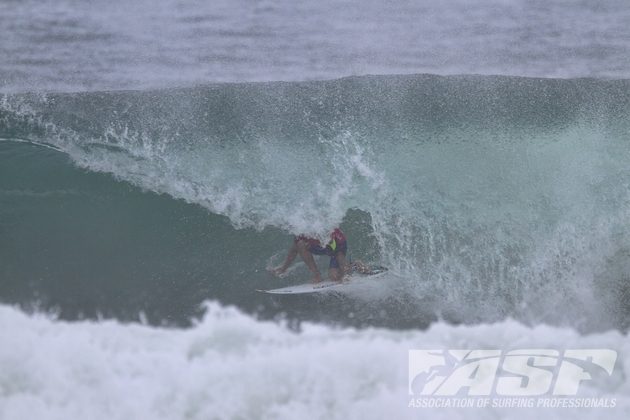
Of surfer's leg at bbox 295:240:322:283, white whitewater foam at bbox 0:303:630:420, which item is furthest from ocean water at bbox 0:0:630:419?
surfer's leg at bbox 295:240:322:283

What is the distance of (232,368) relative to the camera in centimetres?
758

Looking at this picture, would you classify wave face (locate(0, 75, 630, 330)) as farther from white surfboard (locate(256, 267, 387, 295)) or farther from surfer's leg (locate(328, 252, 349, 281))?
surfer's leg (locate(328, 252, 349, 281))

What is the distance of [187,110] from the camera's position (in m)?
10.3

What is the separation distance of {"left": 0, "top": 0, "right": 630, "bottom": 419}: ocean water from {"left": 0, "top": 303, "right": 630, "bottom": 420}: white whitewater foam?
2 cm

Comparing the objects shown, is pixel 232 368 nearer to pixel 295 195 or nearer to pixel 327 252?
pixel 327 252

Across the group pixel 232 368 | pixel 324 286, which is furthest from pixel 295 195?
pixel 232 368

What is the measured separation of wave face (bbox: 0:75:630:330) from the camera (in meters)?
8.47

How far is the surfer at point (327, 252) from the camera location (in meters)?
8.26

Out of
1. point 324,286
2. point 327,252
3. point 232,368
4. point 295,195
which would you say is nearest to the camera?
point 232,368

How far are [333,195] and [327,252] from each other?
120cm

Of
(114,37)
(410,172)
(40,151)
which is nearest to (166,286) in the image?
(40,151)

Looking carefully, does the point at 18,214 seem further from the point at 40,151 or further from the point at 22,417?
the point at 22,417

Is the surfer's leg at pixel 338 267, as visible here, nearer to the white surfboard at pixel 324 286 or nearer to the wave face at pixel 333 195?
the white surfboard at pixel 324 286

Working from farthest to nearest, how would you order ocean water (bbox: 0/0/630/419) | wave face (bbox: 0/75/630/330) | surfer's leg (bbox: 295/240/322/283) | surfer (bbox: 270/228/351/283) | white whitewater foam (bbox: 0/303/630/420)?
wave face (bbox: 0/75/630/330) → surfer's leg (bbox: 295/240/322/283) → surfer (bbox: 270/228/351/283) → ocean water (bbox: 0/0/630/419) → white whitewater foam (bbox: 0/303/630/420)
